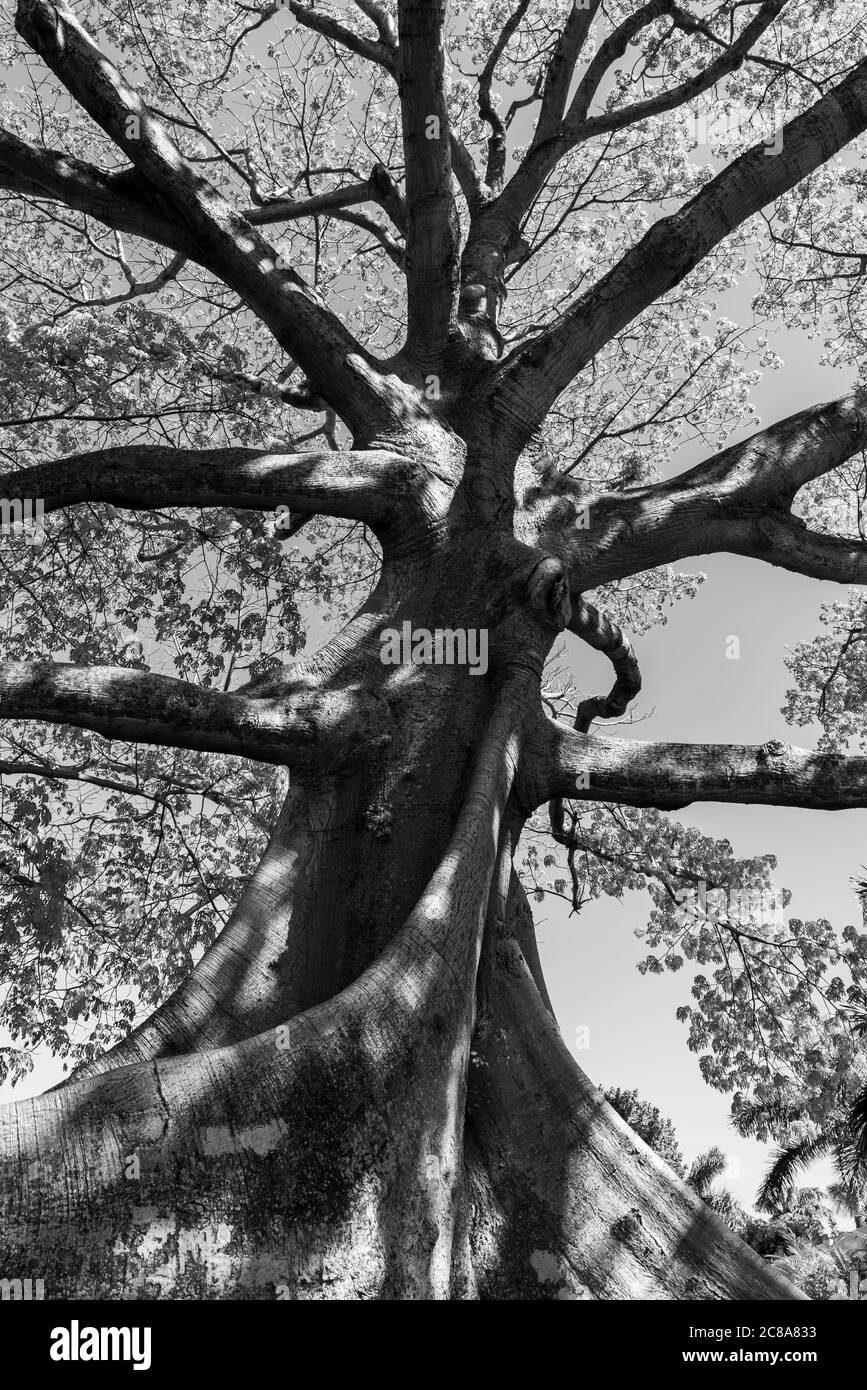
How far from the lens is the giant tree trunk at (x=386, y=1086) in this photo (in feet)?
9.56

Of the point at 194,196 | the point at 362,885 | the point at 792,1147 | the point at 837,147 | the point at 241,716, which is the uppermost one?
the point at 837,147

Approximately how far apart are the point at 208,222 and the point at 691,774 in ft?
14.4

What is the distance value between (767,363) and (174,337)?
8375mm

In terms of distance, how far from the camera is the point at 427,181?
6.50 meters

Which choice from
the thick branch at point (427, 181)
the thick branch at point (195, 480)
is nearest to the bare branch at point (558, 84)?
the thick branch at point (427, 181)

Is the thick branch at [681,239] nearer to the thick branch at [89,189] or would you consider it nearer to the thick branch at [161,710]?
the thick branch at [89,189]

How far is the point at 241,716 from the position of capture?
14.9ft

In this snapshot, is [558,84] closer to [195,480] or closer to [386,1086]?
[195,480]

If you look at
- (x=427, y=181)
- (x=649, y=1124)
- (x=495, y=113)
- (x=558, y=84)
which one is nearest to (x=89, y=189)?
(x=427, y=181)

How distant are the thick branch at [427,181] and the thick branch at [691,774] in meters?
3.55

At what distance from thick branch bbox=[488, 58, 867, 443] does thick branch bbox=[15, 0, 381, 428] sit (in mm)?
1216
